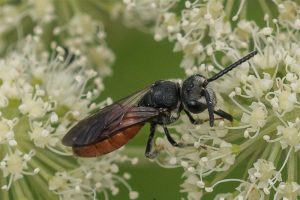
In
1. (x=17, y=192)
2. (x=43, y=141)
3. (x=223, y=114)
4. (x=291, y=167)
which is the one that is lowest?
(x=291, y=167)

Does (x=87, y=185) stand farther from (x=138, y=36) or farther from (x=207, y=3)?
(x=138, y=36)

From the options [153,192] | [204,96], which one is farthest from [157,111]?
[153,192]

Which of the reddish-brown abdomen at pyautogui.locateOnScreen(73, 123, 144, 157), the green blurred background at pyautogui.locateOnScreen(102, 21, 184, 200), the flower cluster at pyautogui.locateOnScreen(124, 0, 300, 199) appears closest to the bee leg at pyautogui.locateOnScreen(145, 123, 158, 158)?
the flower cluster at pyautogui.locateOnScreen(124, 0, 300, 199)

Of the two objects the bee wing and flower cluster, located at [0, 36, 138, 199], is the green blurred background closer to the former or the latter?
flower cluster, located at [0, 36, 138, 199]

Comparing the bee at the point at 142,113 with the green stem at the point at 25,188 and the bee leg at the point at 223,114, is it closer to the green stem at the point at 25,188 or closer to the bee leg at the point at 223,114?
the bee leg at the point at 223,114

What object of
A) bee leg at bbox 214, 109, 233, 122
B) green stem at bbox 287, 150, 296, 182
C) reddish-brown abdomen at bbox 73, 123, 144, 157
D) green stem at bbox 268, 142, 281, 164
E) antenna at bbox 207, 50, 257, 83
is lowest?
green stem at bbox 287, 150, 296, 182

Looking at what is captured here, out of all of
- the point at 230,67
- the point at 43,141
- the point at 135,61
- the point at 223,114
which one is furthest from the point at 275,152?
the point at 135,61

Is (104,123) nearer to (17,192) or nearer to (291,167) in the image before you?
(17,192)
